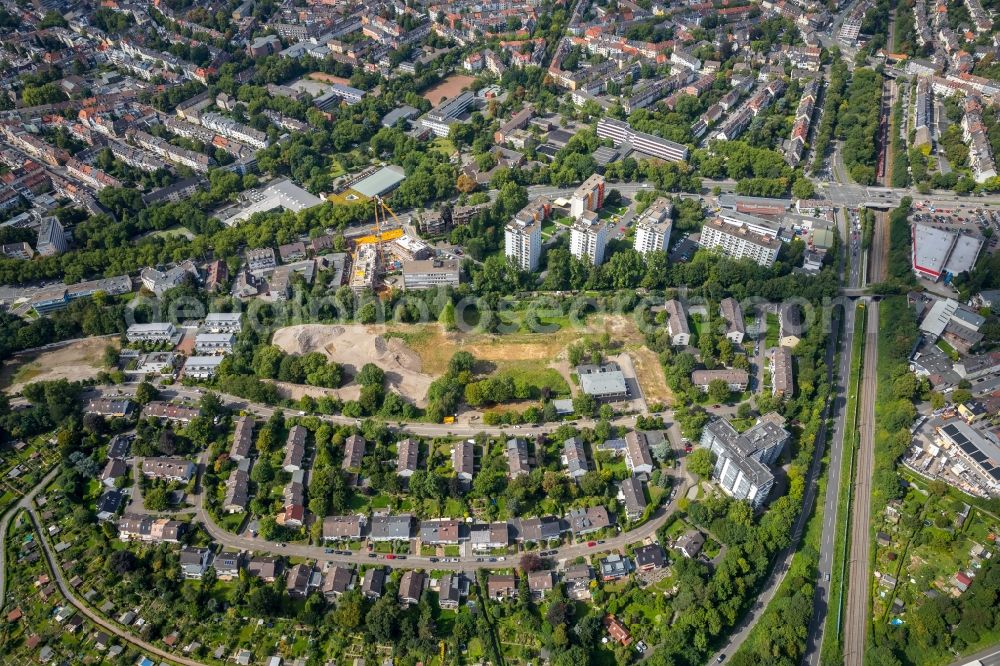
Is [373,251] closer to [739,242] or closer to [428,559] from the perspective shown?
[428,559]

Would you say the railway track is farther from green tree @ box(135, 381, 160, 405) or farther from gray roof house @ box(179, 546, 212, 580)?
green tree @ box(135, 381, 160, 405)

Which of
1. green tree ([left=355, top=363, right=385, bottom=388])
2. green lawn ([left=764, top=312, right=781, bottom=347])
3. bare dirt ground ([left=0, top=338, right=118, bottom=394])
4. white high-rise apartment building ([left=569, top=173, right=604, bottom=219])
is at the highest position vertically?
white high-rise apartment building ([left=569, top=173, right=604, bottom=219])

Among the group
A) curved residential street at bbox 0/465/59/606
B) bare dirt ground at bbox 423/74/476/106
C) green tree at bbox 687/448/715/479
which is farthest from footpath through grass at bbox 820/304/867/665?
bare dirt ground at bbox 423/74/476/106

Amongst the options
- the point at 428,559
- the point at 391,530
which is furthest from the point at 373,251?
the point at 428,559

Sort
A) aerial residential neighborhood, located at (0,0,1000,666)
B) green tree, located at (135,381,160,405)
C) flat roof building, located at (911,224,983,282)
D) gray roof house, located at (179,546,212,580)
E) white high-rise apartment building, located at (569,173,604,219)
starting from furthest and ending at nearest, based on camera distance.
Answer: white high-rise apartment building, located at (569,173,604,219)
flat roof building, located at (911,224,983,282)
green tree, located at (135,381,160,405)
gray roof house, located at (179,546,212,580)
aerial residential neighborhood, located at (0,0,1000,666)

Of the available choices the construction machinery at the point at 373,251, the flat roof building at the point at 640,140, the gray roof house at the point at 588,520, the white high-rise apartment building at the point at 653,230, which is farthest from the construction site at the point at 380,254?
the flat roof building at the point at 640,140

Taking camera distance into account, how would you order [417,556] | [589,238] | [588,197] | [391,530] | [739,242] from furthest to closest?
[588,197], [739,242], [589,238], [391,530], [417,556]

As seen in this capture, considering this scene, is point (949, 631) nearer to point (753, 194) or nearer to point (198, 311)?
point (753, 194)
